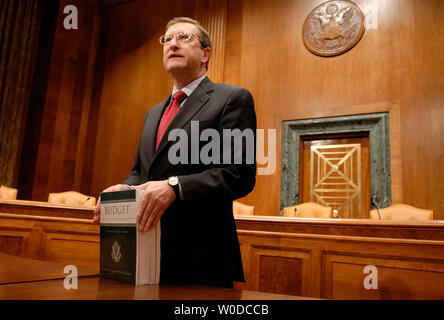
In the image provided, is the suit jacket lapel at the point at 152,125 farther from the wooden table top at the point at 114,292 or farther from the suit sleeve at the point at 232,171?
the wooden table top at the point at 114,292

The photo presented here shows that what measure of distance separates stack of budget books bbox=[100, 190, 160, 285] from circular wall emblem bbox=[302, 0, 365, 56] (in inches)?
197

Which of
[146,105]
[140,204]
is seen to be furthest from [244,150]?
[146,105]

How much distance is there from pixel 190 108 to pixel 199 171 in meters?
0.21

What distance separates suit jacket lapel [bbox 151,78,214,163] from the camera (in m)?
1.07

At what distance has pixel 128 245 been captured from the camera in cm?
80

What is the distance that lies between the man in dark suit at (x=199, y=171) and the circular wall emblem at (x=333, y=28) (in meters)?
4.54

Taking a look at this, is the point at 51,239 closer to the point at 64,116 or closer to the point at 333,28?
the point at 64,116

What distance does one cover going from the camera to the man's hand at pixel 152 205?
31.1 inches

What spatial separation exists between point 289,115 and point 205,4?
268 cm

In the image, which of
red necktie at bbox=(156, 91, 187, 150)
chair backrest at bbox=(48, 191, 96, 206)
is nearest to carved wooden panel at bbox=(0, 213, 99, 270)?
chair backrest at bbox=(48, 191, 96, 206)
